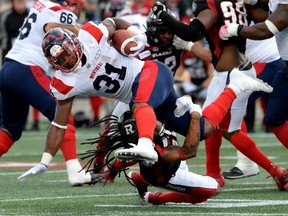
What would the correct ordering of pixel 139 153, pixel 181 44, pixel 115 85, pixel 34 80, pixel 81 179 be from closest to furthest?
1. pixel 139 153
2. pixel 115 85
3. pixel 81 179
4. pixel 34 80
5. pixel 181 44

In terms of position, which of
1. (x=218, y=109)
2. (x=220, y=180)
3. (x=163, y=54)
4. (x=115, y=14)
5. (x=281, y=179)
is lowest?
(x=115, y=14)

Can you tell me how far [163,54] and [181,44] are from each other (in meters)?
0.17

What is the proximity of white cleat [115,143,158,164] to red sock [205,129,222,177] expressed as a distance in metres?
1.92

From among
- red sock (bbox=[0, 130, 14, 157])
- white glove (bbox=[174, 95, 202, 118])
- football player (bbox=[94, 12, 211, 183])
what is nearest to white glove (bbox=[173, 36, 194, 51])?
football player (bbox=[94, 12, 211, 183])

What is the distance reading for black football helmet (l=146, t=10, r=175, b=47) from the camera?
789 centimetres

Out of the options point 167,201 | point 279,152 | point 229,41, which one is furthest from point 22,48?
point 279,152

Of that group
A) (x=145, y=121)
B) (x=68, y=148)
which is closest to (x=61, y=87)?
(x=145, y=121)

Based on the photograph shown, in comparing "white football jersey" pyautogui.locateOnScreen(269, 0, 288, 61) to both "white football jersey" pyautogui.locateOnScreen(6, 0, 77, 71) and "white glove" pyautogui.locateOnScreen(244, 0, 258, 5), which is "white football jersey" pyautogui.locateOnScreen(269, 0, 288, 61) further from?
"white football jersey" pyautogui.locateOnScreen(6, 0, 77, 71)

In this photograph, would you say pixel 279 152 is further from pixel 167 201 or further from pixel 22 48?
pixel 167 201

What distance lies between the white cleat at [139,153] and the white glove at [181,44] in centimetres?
260

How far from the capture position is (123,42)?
20.9 ft

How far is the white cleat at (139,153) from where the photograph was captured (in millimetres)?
5684

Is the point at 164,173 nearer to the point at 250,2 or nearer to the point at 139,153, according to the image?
the point at 139,153

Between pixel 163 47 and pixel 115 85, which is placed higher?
pixel 115 85
